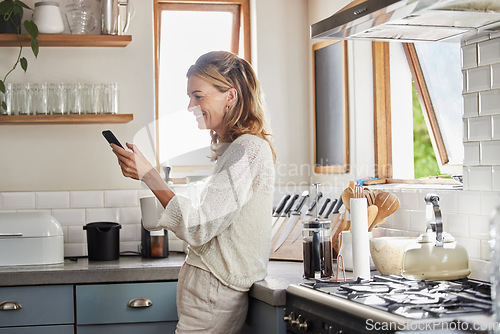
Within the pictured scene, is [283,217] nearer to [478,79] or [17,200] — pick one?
[478,79]

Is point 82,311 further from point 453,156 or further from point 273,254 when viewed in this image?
point 453,156

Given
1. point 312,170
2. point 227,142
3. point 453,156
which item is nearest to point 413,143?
point 453,156

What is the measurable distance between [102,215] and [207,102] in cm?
151

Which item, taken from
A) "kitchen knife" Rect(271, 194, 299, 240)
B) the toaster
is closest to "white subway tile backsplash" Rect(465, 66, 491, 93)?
"kitchen knife" Rect(271, 194, 299, 240)

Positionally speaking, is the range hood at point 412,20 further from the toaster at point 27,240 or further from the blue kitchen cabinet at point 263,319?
the toaster at point 27,240

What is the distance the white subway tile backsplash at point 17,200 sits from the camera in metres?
3.79

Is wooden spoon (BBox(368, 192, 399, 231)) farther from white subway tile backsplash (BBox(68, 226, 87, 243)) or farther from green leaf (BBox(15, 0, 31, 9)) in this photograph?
green leaf (BBox(15, 0, 31, 9))

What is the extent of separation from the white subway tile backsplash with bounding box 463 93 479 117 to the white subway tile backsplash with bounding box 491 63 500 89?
104 millimetres

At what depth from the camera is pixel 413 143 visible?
3.59 meters

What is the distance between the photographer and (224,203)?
7.97 ft

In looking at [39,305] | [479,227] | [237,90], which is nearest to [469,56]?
[479,227]

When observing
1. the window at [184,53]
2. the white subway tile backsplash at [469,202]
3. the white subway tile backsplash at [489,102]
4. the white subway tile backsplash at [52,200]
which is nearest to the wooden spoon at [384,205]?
the white subway tile backsplash at [469,202]

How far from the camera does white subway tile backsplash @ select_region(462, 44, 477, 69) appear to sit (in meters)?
2.66

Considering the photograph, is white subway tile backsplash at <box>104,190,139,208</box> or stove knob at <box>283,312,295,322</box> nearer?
stove knob at <box>283,312,295,322</box>
